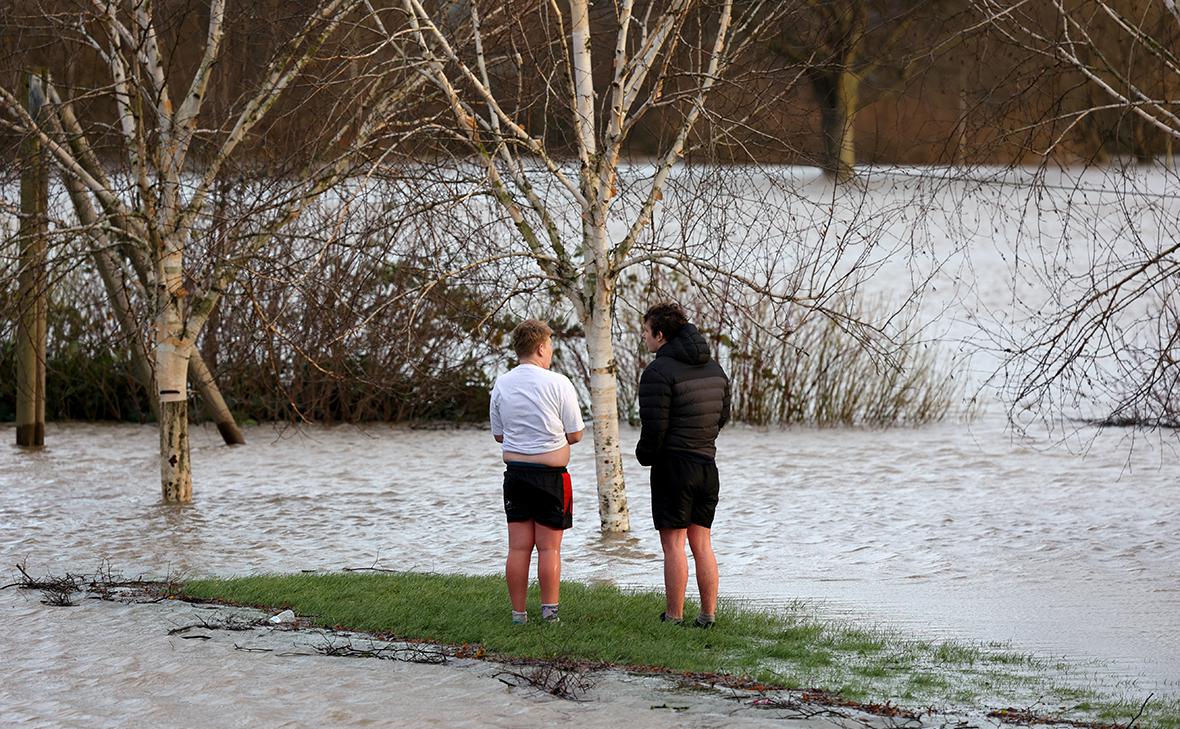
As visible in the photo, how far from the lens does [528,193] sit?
1084cm

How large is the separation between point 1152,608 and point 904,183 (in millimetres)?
3095

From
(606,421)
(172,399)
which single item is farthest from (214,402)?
(606,421)

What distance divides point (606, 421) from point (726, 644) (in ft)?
13.6

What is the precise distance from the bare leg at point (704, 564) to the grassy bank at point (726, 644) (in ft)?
0.56

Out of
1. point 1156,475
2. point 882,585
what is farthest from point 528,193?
point 1156,475

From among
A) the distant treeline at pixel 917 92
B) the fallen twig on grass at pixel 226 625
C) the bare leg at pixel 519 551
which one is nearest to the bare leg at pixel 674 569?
the bare leg at pixel 519 551

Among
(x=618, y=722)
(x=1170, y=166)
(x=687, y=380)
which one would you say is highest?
(x=1170, y=166)

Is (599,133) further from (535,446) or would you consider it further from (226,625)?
(226,625)

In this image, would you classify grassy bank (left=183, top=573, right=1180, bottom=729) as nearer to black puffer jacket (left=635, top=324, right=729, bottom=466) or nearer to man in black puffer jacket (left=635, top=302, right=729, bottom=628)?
man in black puffer jacket (left=635, top=302, right=729, bottom=628)

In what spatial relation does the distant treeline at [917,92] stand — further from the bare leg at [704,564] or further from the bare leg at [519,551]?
the bare leg at [519,551]

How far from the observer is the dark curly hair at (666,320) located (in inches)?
275

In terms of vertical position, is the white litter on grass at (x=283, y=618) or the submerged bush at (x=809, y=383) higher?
the submerged bush at (x=809, y=383)

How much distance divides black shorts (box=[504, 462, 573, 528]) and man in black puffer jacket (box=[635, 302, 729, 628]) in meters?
0.43

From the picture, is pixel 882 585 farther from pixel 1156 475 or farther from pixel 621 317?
pixel 621 317
